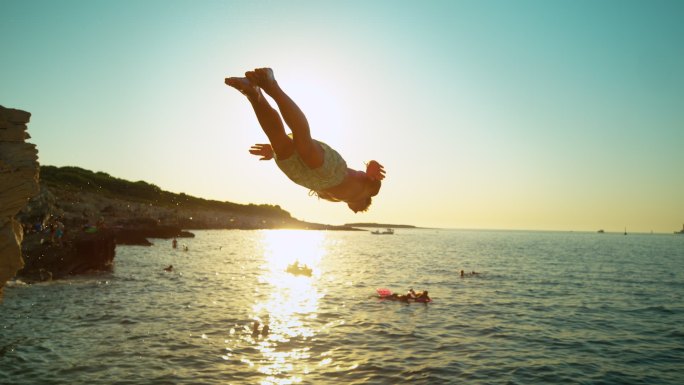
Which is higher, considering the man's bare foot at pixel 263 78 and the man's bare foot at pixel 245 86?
the man's bare foot at pixel 263 78

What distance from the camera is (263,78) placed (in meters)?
4.23

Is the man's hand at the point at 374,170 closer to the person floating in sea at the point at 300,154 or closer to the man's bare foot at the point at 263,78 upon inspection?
the person floating in sea at the point at 300,154

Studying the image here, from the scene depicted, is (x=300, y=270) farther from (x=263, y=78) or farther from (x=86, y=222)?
(x=263, y=78)

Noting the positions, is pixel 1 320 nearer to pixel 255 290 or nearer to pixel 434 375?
pixel 255 290

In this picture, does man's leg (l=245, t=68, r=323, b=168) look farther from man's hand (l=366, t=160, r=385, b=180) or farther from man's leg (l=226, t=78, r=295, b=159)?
man's hand (l=366, t=160, r=385, b=180)

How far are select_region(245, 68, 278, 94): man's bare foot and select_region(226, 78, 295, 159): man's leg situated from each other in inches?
2.0

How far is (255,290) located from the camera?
38781mm

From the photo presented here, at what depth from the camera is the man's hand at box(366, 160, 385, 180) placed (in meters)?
5.47

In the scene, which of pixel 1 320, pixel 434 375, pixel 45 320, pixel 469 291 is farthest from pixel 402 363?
pixel 469 291

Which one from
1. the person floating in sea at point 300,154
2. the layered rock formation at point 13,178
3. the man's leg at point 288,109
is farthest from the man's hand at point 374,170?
the layered rock formation at point 13,178

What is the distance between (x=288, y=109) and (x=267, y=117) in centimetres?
33

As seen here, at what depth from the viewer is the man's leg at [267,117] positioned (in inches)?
168

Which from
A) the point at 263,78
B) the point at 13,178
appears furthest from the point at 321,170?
the point at 13,178

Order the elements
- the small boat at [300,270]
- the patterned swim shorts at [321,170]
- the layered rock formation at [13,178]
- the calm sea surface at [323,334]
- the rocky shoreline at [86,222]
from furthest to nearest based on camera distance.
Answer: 1. the small boat at [300,270]
2. the rocky shoreline at [86,222]
3. the calm sea surface at [323,334]
4. the layered rock formation at [13,178]
5. the patterned swim shorts at [321,170]
